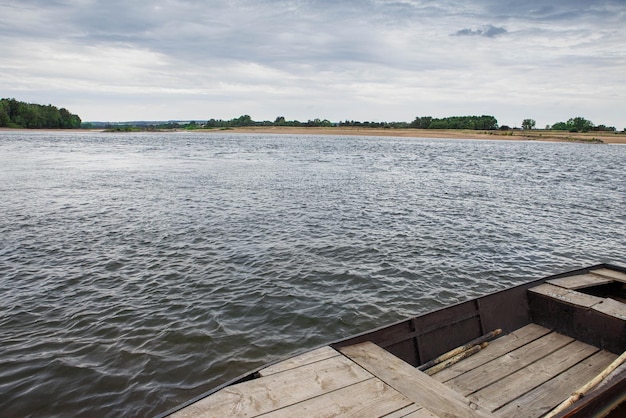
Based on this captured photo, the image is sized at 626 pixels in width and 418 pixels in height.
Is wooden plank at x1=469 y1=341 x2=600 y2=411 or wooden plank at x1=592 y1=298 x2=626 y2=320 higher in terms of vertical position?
wooden plank at x1=592 y1=298 x2=626 y2=320

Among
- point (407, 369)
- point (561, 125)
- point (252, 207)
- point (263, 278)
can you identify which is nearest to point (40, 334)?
point (263, 278)

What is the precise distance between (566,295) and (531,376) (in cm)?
248

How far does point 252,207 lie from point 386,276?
1266cm

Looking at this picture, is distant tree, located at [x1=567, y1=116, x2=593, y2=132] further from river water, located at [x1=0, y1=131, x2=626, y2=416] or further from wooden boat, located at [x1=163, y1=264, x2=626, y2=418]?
wooden boat, located at [x1=163, y1=264, x2=626, y2=418]

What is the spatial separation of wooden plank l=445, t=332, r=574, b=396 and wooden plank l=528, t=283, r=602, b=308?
0.76 metres

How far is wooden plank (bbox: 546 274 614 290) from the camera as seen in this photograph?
923 cm

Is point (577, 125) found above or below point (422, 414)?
above

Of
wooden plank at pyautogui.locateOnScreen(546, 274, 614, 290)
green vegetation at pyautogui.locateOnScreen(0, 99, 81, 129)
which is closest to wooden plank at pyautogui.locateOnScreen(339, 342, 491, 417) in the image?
wooden plank at pyautogui.locateOnScreen(546, 274, 614, 290)

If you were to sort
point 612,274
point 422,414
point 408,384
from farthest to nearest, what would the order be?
point 612,274
point 408,384
point 422,414

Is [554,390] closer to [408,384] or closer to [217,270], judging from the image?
[408,384]

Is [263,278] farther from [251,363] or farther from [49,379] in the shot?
[49,379]

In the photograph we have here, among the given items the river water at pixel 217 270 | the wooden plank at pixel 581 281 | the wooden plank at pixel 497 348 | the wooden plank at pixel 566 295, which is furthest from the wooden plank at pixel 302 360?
the wooden plank at pixel 581 281

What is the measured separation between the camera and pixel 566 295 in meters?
8.57

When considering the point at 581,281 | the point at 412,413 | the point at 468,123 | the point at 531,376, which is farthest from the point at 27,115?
the point at 412,413
